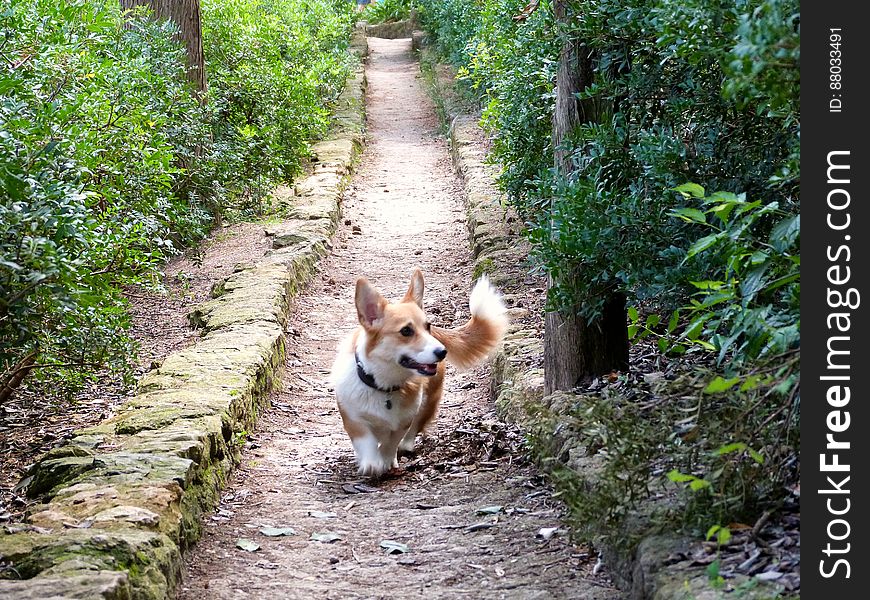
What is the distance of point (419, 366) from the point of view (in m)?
5.73

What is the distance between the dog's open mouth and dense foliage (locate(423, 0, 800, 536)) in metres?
0.82

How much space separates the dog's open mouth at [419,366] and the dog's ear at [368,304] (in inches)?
11.8

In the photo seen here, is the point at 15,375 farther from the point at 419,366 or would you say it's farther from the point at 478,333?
the point at 478,333

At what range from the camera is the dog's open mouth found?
5.72 m

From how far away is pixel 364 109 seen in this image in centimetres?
2114

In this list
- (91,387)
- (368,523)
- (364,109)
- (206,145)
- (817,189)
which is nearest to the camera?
(817,189)

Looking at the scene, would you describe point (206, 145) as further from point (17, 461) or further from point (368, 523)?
point (368, 523)

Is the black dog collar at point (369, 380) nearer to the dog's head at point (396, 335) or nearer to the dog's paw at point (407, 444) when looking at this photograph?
the dog's head at point (396, 335)

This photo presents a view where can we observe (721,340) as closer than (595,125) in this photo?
Yes

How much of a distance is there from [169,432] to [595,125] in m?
2.78

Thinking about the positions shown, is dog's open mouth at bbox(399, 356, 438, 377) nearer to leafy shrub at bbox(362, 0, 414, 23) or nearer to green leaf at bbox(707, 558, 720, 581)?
green leaf at bbox(707, 558, 720, 581)

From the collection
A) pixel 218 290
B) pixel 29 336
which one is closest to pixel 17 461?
pixel 29 336

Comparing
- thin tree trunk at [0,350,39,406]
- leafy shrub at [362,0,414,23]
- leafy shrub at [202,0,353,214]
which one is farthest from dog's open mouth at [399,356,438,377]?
leafy shrub at [362,0,414,23]

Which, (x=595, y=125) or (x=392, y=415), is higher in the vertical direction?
(x=595, y=125)
